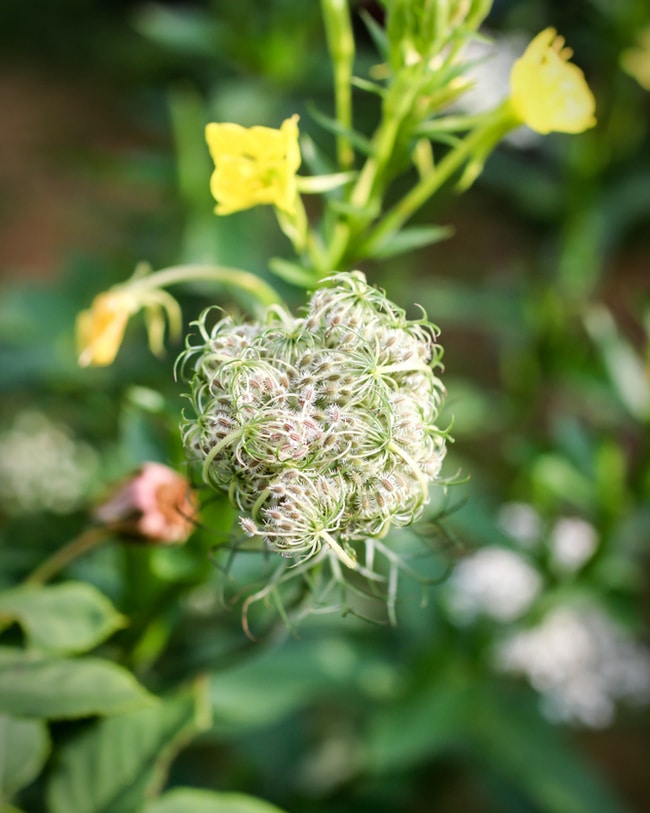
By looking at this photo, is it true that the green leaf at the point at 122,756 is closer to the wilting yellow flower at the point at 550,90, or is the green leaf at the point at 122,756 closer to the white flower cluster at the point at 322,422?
the white flower cluster at the point at 322,422

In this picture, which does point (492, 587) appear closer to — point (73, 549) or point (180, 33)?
point (73, 549)

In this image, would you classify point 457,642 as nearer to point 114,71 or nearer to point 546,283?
point 546,283

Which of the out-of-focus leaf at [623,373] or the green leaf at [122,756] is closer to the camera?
the green leaf at [122,756]

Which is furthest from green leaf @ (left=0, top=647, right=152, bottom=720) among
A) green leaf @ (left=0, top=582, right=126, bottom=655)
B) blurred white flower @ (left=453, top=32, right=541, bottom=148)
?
blurred white flower @ (left=453, top=32, right=541, bottom=148)

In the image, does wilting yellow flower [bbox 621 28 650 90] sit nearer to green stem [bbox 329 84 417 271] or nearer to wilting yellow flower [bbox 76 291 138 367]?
green stem [bbox 329 84 417 271]

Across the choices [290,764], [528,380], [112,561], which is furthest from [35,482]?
[528,380]

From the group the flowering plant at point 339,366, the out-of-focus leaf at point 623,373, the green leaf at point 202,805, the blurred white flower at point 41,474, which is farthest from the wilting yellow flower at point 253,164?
the blurred white flower at point 41,474
